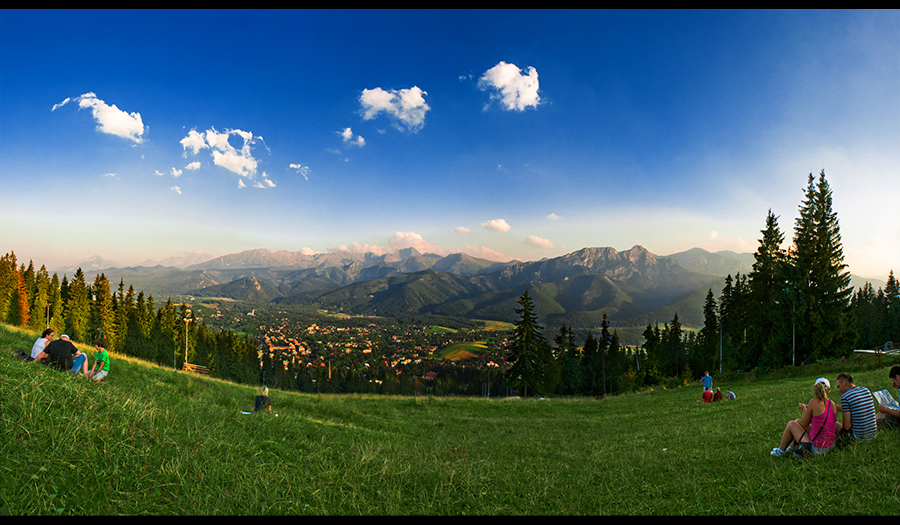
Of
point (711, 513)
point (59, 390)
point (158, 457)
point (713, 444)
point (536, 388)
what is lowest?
point (536, 388)

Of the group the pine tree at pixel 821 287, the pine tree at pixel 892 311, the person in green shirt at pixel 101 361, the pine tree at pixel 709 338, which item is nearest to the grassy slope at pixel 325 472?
the person in green shirt at pixel 101 361

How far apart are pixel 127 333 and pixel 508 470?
201 ft

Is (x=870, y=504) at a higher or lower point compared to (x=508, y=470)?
higher

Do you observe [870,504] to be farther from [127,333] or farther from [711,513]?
[127,333]

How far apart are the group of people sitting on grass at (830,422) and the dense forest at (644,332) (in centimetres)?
2907

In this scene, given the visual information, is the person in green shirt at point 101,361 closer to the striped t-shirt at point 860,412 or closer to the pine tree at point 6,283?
the striped t-shirt at point 860,412

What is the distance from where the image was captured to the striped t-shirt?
6234 millimetres

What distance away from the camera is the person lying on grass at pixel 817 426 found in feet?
19.9

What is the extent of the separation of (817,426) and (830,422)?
19cm

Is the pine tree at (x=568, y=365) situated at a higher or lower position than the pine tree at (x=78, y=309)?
lower

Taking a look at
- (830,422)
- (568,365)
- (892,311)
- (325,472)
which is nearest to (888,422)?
(830,422)

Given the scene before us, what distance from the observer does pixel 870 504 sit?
4293mm

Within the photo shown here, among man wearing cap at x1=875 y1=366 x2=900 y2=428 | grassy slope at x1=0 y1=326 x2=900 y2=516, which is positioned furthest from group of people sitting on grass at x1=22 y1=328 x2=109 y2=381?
man wearing cap at x1=875 y1=366 x2=900 y2=428

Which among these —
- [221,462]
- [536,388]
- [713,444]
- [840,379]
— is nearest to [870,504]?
[840,379]
